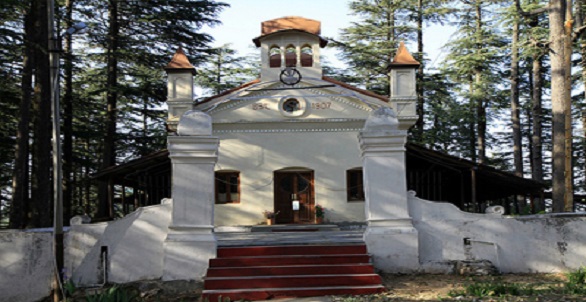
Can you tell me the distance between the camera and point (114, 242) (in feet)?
31.7

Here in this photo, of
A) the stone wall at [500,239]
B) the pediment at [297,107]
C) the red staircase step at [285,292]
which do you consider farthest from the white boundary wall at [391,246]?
the pediment at [297,107]

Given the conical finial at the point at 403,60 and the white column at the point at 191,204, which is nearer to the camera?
the white column at the point at 191,204

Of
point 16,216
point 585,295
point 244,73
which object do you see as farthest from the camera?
point 244,73

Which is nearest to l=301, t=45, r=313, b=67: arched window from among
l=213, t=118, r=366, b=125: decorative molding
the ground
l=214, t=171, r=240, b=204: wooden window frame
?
l=213, t=118, r=366, b=125: decorative molding

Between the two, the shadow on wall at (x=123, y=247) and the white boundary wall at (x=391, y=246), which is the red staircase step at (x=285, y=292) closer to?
the white boundary wall at (x=391, y=246)

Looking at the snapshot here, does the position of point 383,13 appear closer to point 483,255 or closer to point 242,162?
point 242,162

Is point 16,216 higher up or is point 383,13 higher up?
point 383,13

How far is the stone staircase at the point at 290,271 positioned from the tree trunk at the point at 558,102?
6479mm

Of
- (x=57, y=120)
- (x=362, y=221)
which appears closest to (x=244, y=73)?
(x=362, y=221)

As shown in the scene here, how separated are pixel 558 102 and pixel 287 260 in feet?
27.8

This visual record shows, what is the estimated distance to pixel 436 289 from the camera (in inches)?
328

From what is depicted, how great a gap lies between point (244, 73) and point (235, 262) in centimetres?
2939

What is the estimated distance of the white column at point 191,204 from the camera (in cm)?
925

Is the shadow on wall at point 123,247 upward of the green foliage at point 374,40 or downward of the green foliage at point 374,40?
downward
